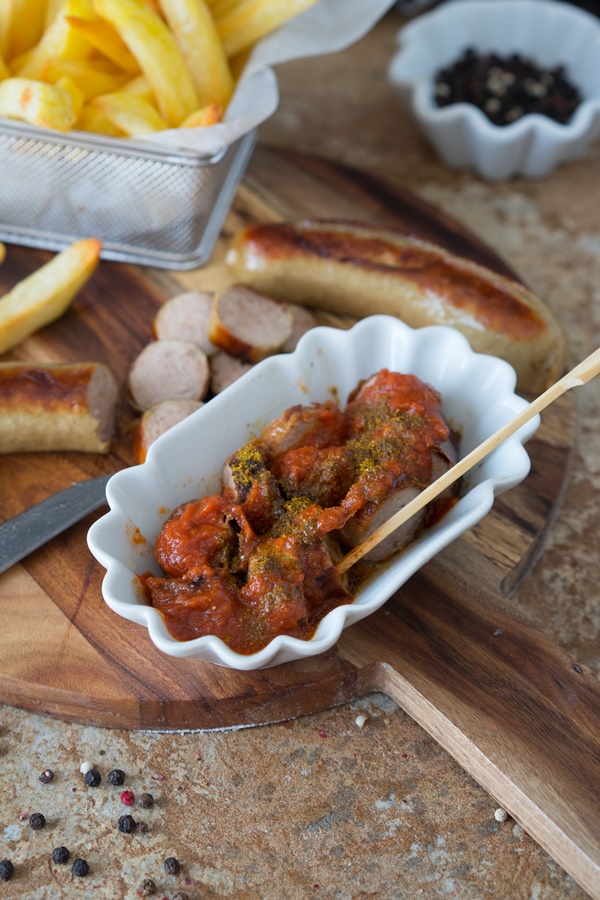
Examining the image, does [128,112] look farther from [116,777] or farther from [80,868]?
[80,868]

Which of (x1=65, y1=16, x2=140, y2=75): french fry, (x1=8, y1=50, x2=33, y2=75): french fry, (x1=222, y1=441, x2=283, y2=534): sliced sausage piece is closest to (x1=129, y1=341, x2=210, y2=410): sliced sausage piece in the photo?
(x1=222, y1=441, x2=283, y2=534): sliced sausage piece

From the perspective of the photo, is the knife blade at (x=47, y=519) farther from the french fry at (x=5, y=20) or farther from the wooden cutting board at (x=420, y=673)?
the french fry at (x=5, y=20)

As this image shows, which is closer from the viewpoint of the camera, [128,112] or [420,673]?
[420,673]

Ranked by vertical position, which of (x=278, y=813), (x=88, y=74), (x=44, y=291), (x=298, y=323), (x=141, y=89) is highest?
(x=88, y=74)

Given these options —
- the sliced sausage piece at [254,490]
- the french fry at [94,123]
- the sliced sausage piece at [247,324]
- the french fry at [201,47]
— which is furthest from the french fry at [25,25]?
the sliced sausage piece at [254,490]

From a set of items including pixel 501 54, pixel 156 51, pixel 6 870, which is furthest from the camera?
pixel 501 54

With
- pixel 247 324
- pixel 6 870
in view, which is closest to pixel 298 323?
pixel 247 324

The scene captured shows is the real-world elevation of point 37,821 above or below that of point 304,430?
below

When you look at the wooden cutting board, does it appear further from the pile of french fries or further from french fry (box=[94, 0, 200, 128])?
french fry (box=[94, 0, 200, 128])
